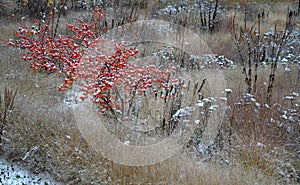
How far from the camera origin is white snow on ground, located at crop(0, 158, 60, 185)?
350 cm

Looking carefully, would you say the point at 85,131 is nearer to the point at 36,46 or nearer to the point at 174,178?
the point at 174,178

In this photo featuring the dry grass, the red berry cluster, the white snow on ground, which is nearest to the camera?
the dry grass

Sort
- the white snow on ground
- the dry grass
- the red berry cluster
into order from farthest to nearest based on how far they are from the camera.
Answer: the red berry cluster < the white snow on ground < the dry grass

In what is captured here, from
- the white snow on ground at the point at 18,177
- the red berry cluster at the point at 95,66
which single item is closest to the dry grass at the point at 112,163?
the white snow on ground at the point at 18,177

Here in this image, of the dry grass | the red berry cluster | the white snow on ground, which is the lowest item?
the white snow on ground

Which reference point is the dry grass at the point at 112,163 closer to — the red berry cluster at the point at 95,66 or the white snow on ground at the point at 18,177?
the white snow on ground at the point at 18,177

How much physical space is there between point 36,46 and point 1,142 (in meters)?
2.53

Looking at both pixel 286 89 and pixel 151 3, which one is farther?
pixel 151 3

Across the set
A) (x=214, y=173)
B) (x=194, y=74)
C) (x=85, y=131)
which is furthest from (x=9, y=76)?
(x=214, y=173)

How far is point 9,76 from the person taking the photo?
5090 mm

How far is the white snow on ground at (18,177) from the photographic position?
350 centimetres

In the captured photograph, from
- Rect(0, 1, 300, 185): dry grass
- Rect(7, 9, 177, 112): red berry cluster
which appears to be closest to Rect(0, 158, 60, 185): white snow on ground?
Rect(0, 1, 300, 185): dry grass

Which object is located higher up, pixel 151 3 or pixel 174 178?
pixel 151 3

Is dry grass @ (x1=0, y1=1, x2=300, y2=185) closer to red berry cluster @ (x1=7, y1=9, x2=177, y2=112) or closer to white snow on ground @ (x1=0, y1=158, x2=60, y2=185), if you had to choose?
white snow on ground @ (x1=0, y1=158, x2=60, y2=185)
